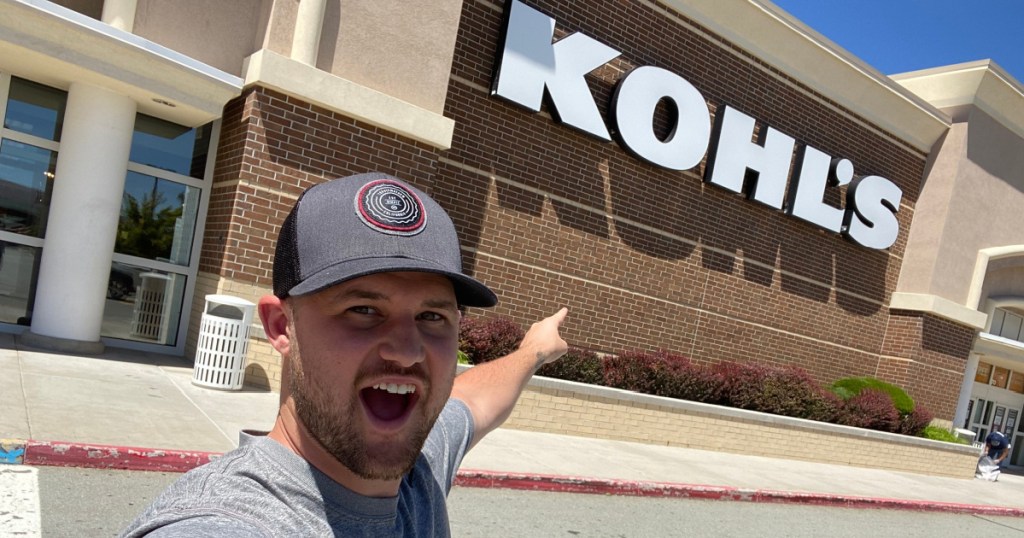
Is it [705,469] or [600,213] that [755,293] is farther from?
[705,469]

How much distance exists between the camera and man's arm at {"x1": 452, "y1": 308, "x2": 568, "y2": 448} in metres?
2.51

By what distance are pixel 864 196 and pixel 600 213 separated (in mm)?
7632

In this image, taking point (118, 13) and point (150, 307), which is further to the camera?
point (150, 307)

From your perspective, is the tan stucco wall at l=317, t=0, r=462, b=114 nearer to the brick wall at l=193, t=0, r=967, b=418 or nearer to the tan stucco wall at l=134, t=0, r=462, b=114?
the tan stucco wall at l=134, t=0, r=462, b=114

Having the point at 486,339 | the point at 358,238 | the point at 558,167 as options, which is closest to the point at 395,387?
the point at 358,238

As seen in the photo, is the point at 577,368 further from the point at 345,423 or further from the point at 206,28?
the point at 345,423

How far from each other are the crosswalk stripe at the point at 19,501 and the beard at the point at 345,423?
418 centimetres

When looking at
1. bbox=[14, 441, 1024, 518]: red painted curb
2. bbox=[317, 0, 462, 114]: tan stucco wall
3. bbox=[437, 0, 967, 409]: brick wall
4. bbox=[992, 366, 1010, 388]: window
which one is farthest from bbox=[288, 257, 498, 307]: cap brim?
bbox=[992, 366, 1010, 388]: window

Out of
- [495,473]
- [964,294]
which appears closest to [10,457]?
[495,473]

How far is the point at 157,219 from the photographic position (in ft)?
36.0

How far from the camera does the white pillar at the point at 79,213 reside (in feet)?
31.0

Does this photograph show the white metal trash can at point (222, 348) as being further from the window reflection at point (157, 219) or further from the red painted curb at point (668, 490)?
the red painted curb at point (668, 490)

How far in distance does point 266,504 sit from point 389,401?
0.30m

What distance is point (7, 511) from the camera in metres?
4.88
